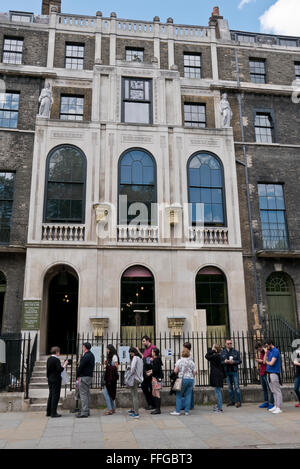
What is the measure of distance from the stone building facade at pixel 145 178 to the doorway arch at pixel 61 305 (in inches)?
2.7

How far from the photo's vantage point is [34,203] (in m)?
17.0

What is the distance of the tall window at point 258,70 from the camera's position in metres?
22.0

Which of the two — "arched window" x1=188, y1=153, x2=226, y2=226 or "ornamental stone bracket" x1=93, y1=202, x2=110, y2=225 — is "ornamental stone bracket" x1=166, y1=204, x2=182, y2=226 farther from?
"ornamental stone bracket" x1=93, y1=202, x2=110, y2=225

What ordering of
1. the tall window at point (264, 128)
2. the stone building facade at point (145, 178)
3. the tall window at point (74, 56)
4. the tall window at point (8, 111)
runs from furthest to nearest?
the tall window at point (264, 128) → the tall window at point (74, 56) → the tall window at point (8, 111) → the stone building facade at point (145, 178)

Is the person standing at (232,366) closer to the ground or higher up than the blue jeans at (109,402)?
higher up

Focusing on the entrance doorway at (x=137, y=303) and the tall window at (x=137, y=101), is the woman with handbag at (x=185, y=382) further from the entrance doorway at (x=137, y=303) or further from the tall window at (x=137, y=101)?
the tall window at (x=137, y=101)

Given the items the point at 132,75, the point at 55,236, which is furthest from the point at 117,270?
the point at 132,75

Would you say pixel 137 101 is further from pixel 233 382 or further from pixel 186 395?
pixel 186 395

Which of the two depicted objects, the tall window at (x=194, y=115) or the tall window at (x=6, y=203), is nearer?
the tall window at (x=6, y=203)

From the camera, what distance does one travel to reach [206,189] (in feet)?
60.9

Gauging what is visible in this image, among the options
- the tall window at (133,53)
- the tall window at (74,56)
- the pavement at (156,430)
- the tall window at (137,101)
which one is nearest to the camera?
the pavement at (156,430)

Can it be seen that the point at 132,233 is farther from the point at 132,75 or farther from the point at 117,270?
the point at 132,75

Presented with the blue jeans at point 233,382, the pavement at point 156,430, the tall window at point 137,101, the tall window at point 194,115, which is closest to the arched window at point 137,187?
the tall window at point 137,101

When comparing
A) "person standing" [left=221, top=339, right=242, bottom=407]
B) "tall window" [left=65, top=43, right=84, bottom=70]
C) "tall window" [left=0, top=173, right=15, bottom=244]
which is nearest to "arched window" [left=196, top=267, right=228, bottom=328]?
"person standing" [left=221, top=339, right=242, bottom=407]
